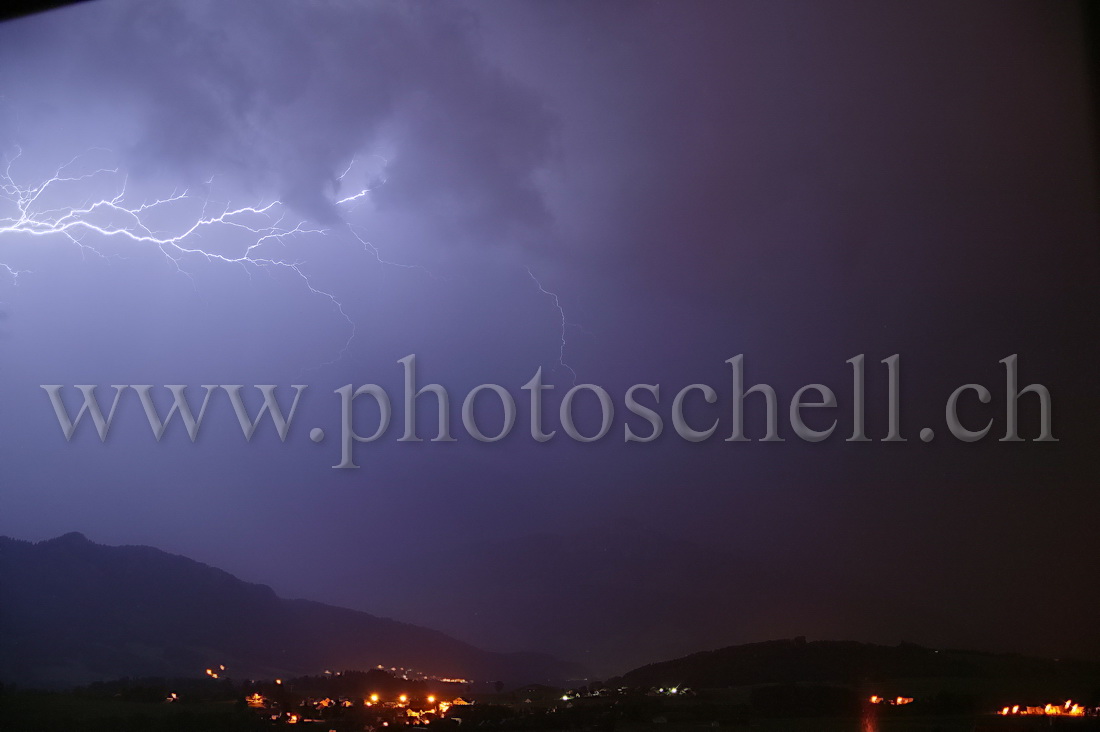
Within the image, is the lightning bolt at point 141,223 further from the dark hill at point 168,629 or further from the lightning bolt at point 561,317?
the dark hill at point 168,629

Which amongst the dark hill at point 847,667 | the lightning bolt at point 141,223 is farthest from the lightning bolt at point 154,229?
the dark hill at point 847,667

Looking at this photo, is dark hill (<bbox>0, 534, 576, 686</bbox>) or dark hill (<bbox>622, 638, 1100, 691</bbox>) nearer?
dark hill (<bbox>622, 638, 1100, 691</bbox>)

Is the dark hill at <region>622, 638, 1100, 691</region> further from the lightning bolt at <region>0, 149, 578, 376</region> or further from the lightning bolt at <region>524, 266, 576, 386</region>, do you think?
the lightning bolt at <region>0, 149, 578, 376</region>

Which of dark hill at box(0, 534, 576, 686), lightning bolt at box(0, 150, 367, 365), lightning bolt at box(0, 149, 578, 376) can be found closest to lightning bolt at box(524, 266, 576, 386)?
lightning bolt at box(0, 149, 578, 376)

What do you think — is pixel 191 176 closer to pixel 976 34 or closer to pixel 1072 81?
pixel 976 34

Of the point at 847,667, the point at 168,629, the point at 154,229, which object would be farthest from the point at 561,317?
the point at 168,629

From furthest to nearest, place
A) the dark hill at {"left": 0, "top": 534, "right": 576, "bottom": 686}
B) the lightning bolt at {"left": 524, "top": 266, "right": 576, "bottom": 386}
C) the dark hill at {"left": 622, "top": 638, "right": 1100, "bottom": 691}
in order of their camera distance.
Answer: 1. the dark hill at {"left": 0, "top": 534, "right": 576, "bottom": 686}
2. the lightning bolt at {"left": 524, "top": 266, "right": 576, "bottom": 386}
3. the dark hill at {"left": 622, "top": 638, "right": 1100, "bottom": 691}

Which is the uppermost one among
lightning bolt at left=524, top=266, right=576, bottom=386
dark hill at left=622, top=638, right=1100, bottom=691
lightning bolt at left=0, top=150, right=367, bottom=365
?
lightning bolt at left=0, top=150, right=367, bottom=365

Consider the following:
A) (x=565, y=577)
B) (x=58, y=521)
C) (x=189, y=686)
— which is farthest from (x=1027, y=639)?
(x=58, y=521)

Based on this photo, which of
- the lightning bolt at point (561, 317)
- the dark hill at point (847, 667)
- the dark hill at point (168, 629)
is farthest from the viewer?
the dark hill at point (168, 629)

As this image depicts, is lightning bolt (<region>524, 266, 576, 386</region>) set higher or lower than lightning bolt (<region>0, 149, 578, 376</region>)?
lower
